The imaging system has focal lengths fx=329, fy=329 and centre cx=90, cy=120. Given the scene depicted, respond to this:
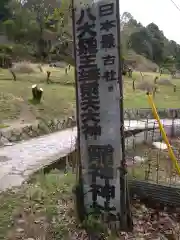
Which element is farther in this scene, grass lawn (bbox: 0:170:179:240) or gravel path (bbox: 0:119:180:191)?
gravel path (bbox: 0:119:180:191)

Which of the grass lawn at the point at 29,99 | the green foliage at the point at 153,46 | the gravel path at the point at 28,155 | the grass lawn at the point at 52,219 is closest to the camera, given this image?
the grass lawn at the point at 52,219

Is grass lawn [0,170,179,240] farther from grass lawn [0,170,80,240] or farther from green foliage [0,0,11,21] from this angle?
green foliage [0,0,11,21]

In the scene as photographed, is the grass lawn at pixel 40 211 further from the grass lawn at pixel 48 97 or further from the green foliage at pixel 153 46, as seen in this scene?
the green foliage at pixel 153 46

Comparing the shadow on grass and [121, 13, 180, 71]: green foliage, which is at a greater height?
[121, 13, 180, 71]: green foliage

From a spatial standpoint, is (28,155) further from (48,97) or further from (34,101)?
(48,97)

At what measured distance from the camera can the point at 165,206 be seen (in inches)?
243

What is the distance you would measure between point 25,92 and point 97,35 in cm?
1597

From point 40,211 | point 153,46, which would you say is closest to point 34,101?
point 40,211

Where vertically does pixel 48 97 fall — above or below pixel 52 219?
above

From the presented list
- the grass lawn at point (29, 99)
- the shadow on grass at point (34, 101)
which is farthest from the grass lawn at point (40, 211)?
the shadow on grass at point (34, 101)

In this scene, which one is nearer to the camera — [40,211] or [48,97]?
[40,211]

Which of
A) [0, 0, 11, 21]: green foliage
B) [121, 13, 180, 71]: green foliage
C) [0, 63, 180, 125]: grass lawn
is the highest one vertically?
[0, 0, 11, 21]: green foliage

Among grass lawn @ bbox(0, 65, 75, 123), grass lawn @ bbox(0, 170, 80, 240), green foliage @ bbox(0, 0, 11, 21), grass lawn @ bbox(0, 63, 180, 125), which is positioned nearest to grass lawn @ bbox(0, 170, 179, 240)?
grass lawn @ bbox(0, 170, 80, 240)

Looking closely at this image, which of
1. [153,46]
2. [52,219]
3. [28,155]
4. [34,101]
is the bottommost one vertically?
Answer: [28,155]
